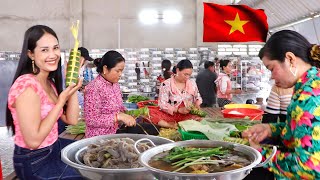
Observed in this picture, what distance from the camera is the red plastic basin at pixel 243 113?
2943 millimetres

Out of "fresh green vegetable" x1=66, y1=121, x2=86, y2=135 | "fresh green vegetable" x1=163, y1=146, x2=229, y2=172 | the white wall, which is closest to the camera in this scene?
"fresh green vegetable" x1=163, y1=146, x2=229, y2=172

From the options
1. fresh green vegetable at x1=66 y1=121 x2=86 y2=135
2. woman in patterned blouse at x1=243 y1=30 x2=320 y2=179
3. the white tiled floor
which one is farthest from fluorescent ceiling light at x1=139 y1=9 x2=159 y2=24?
woman in patterned blouse at x1=243 y1=30 x2=320 y2=179

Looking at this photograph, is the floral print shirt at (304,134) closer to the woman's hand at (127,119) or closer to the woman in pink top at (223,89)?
the woman's hand at (127,119)

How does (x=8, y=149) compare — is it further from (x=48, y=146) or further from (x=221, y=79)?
(x=48, y=146)

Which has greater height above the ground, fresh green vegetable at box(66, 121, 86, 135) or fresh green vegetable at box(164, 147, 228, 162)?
fresh green vegetable at box(164, 147, 228, 162)

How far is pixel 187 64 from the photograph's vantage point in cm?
399

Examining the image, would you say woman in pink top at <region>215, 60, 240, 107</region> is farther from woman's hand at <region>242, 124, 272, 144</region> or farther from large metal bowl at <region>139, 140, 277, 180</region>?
large metal bowl at <region>139, 140, 277, 180</region>

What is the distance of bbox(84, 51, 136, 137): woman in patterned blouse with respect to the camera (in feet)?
8.58

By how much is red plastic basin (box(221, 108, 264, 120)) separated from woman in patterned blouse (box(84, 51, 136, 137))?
40.0 inches

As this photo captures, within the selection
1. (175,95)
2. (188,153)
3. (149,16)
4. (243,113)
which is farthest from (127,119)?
(149,16)

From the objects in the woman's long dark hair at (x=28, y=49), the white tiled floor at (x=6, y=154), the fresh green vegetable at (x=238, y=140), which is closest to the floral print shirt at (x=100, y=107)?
the woman's long dark hair at (x=28, y=49)

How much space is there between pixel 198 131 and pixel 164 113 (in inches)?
55.4

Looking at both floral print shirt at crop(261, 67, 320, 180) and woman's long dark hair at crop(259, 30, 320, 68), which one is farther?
woman's long dark hair at crop(259, 30, 320, 68)

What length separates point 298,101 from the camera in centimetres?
144
